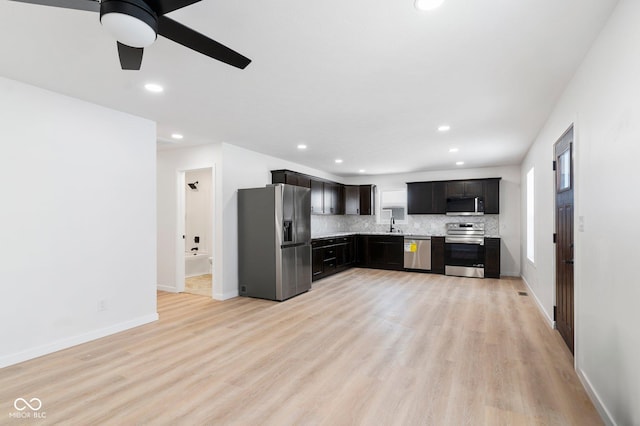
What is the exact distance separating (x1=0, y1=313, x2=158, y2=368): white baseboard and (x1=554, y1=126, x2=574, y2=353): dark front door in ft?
15.5

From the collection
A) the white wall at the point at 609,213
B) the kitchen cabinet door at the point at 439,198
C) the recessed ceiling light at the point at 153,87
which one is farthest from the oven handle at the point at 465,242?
the recessed ceiling light at the point at 153,87

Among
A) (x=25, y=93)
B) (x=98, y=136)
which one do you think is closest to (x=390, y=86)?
(x=98, y=136)

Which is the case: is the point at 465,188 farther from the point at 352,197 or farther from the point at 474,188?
the point at 352,197

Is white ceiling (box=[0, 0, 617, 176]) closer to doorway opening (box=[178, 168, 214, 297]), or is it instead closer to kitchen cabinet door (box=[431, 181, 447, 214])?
kitchen cabinet door (box=[431, 181, 447, 214])

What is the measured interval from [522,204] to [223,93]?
21.6 ft

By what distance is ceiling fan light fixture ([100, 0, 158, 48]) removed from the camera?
142 centimetres

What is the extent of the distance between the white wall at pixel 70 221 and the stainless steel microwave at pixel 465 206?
6.44 meters

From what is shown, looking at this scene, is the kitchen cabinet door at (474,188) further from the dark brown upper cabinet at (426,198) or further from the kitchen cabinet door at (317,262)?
the kitchen cabinet door at (317,262)

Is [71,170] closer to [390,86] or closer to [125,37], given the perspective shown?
[125,37]

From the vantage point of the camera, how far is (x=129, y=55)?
1.85 m

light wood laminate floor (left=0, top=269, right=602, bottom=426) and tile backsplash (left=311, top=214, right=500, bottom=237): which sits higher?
tile backsplash (left=311, top=214, right=500, bottom=237)

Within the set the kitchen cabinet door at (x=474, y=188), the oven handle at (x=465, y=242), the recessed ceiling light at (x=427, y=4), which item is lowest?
the oven handle at (x=465, y=242)

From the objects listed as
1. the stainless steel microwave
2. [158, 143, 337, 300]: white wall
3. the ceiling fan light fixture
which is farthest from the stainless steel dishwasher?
the ceiling fan light fixture

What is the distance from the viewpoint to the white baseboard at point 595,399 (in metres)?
1.97
